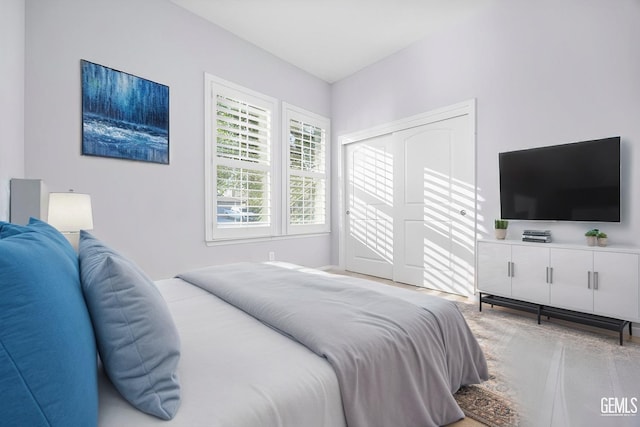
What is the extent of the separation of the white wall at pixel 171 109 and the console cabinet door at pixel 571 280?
9.93 feet

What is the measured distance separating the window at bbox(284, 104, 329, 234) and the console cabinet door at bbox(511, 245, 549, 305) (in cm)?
267

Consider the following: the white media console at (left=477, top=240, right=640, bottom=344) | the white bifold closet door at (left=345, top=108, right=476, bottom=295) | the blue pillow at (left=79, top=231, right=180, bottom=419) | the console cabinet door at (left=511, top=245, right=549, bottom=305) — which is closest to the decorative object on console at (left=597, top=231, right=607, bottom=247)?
the white media console at (left=477, top=240, right=640, bottom=344)

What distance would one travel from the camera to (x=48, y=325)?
52 centimetres

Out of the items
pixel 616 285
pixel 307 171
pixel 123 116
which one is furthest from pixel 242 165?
pixel 616 285

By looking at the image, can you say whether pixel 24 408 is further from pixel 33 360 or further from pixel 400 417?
pixel 400 417

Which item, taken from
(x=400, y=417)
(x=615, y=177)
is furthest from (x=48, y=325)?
(x=615, y=177)

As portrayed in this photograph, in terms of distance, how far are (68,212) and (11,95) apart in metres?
0.76

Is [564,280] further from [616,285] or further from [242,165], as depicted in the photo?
[242,165]

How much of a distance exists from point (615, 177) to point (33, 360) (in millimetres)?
3415

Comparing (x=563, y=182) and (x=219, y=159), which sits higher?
→ (x=219, y=159)

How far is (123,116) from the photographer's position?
2.71m

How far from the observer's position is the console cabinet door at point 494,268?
2.75 meters

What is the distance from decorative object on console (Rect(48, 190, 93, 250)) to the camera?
202cm

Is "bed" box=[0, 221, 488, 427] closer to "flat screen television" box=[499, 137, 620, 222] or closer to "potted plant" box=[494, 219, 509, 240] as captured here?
"potted plant" box=[494, 219, 509, 240]
